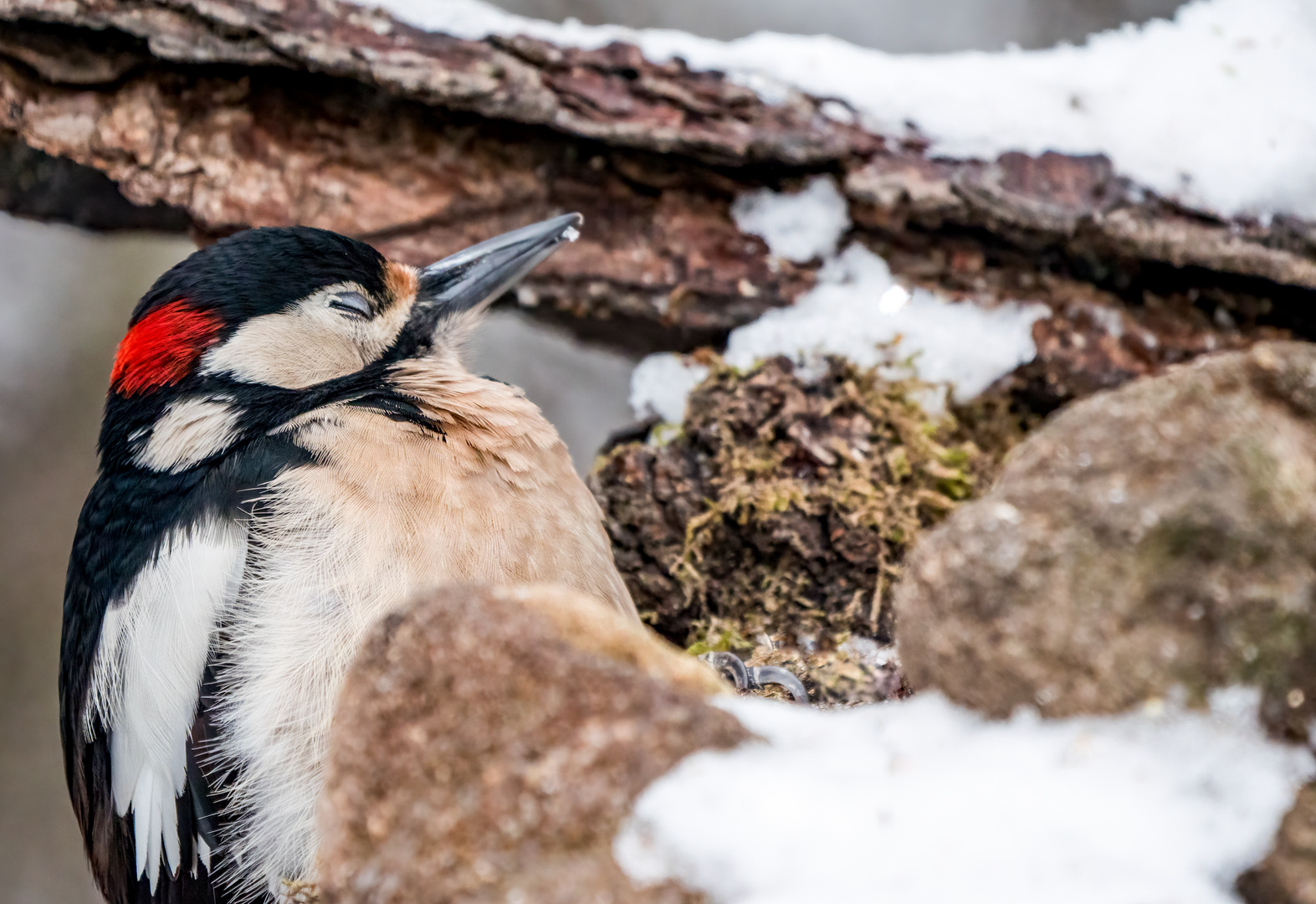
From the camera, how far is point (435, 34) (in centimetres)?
271

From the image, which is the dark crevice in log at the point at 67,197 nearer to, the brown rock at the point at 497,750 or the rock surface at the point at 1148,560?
the brown rock at the point at 497,750

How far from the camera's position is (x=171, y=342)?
238 centimetres

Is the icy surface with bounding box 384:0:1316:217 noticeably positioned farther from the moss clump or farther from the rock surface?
the rock surface

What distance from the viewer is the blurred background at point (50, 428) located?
229 inches

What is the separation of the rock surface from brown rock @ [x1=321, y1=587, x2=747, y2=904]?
0.28 meters

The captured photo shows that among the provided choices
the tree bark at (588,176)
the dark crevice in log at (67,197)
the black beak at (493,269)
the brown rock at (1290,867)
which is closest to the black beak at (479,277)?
the black beak at (493,269)

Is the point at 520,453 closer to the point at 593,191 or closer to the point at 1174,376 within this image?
the point at 593,191

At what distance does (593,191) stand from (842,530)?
1.29 m

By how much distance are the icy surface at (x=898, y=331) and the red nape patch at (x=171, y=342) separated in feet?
4.77

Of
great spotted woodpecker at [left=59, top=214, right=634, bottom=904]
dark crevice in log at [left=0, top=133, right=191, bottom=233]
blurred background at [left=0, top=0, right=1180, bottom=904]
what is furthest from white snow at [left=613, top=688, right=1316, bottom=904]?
blurred background at [left=0, top=0, right=1180, bottom=904]

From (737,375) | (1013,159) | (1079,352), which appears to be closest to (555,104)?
(737,375)

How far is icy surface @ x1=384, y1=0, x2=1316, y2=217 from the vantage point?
2.72 m

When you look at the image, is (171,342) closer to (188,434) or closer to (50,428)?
(188,434)

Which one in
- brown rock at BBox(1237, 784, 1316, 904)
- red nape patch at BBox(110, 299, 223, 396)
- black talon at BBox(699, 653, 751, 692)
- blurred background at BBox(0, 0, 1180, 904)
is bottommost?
blurred background at BBox(0, 0, 1180, 904)
